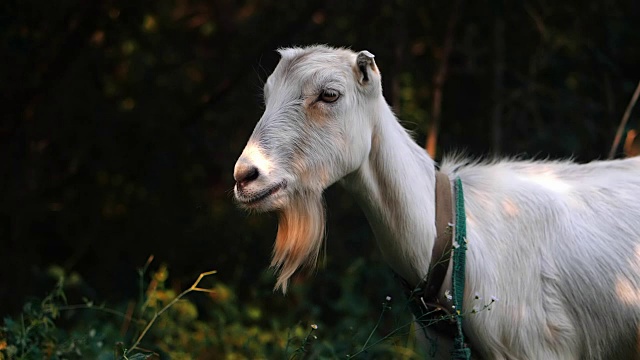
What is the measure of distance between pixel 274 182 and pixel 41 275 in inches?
155

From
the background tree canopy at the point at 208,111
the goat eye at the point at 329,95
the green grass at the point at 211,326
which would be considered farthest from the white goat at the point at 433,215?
the background tree canopy at the point at 208,111

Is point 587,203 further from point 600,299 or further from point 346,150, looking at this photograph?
point 346,150

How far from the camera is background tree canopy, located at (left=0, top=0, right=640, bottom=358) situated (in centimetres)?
639

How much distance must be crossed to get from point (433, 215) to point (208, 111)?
12.8 ft

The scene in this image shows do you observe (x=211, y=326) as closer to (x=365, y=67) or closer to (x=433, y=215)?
(x=433, y=215)

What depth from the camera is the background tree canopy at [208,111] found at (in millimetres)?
6387

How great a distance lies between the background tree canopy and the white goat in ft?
8.63

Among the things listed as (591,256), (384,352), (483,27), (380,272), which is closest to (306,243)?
(591,256)

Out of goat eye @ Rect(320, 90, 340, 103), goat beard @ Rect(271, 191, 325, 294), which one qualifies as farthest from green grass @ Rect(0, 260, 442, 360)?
goat eye @ Rect(320, 90, 340, 103)

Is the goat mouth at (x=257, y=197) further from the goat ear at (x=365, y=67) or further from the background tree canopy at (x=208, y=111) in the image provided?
the background tree canopy at (x=208, y=111)

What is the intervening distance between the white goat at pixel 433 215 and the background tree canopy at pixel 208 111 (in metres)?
2.63

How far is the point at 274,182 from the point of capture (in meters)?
3.31

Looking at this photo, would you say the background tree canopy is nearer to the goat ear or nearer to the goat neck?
the goat neck

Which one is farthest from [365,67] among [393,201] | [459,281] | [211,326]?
[211,326]
